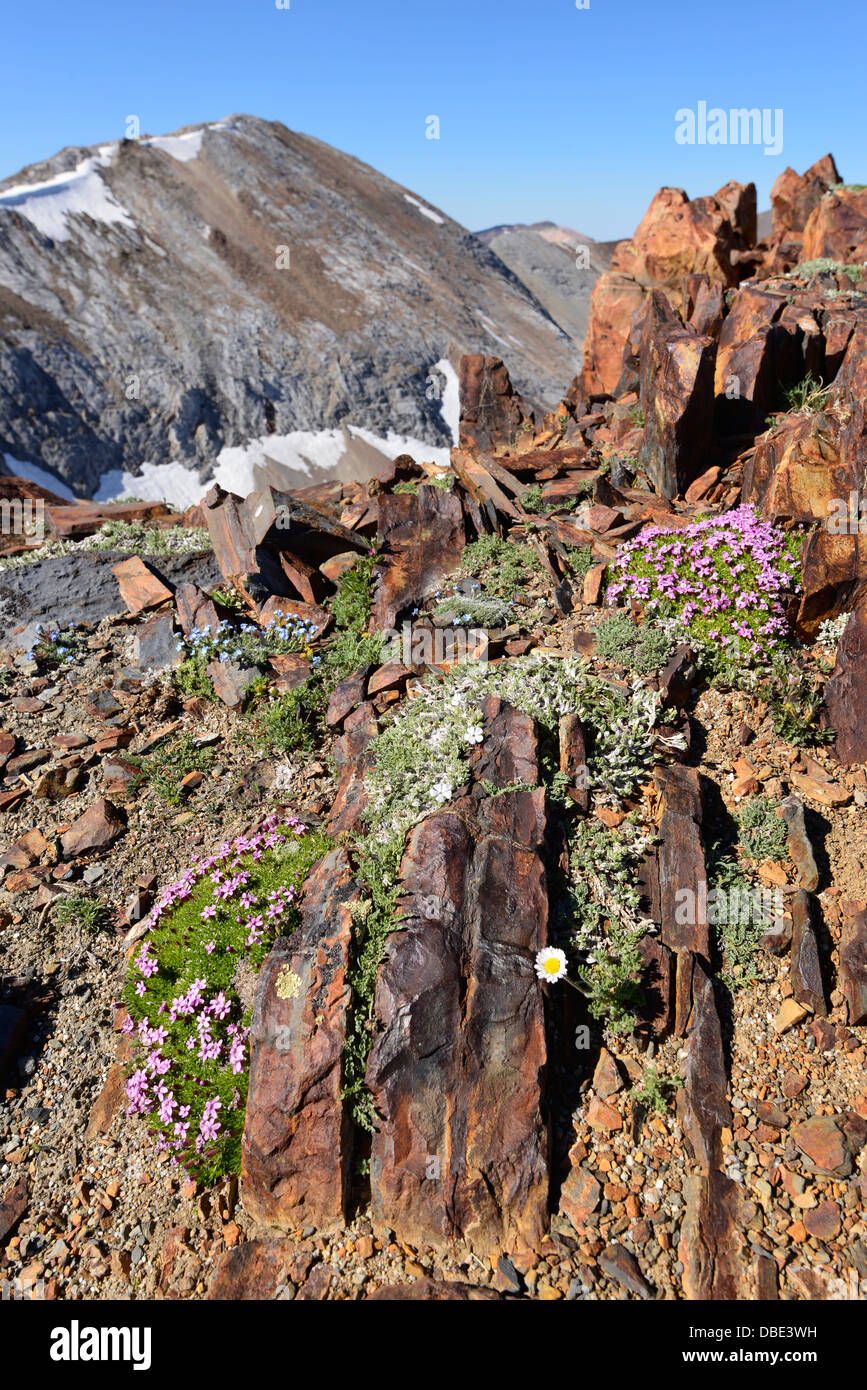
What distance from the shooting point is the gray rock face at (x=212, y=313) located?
62094 mm

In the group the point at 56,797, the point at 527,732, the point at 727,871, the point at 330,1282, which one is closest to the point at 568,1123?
the point at 330,1282

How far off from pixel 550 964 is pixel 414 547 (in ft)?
20.8

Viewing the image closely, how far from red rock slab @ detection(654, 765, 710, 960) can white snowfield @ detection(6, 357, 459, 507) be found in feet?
185

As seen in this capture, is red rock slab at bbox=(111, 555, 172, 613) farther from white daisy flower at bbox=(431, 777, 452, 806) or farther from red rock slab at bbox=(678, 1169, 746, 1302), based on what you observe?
red rock slab at bbox=(678, 1169, 746, 1302)

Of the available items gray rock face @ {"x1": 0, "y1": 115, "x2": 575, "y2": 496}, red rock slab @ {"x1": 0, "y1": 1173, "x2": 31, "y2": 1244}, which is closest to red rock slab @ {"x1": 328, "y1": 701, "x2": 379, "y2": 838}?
red rock slab @ {"x1": 0, "y1": 1173, "x2": 31, "y2": 1244}

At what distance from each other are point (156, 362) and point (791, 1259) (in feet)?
247

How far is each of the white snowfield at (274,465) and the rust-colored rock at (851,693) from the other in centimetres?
5520

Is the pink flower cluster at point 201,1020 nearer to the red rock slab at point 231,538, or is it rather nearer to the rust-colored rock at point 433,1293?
the rust-colored rock at point 433,1293

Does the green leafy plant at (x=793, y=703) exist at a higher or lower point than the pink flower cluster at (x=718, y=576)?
lower

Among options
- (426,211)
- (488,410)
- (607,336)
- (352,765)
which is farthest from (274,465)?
(352,765)

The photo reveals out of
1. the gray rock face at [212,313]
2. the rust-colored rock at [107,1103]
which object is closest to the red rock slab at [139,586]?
the rust-colored rock at [107,1103]

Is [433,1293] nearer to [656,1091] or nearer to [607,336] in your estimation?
[656,1091]

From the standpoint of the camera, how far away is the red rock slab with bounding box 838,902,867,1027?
528cm

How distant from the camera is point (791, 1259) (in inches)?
168
